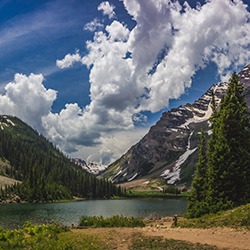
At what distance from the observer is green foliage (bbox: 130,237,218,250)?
851 inches

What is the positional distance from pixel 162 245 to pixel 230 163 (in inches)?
904

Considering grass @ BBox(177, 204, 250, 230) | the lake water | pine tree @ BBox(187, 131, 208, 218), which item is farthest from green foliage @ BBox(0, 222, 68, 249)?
the lake water

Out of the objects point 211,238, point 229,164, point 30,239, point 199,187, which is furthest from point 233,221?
point 199,187

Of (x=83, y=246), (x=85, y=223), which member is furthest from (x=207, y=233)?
(x=85, y=223)

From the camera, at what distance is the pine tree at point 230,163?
138 ft

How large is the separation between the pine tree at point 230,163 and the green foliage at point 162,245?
1913cm

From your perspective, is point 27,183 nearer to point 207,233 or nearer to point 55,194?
point 55,194

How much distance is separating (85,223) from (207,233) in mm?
18855

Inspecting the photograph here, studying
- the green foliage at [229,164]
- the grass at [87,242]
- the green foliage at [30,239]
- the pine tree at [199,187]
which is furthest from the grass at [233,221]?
the green foliage at [30,239]

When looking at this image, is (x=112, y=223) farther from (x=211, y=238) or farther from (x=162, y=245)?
(x=162, y=245)

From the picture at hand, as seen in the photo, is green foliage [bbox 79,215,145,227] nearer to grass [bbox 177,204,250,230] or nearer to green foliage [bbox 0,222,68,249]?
grass [bbox 177,204,250,230]

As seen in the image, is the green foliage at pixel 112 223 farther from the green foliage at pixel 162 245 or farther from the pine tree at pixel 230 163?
the green foliage at pixel 162 245

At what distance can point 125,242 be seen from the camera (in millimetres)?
25500

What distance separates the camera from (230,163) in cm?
4272
